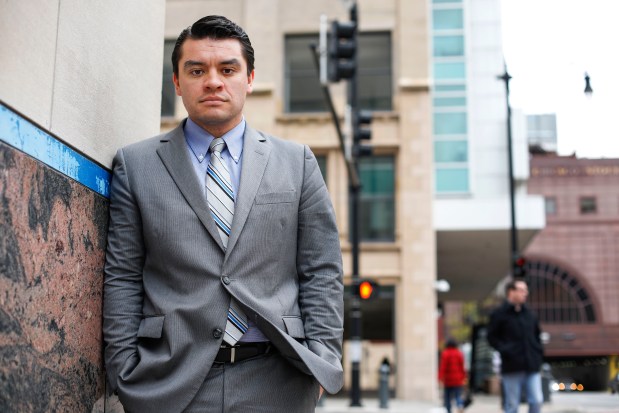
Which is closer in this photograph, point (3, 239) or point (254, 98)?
point (3, 239)

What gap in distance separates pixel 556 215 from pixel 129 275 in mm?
84579

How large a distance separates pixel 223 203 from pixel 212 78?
17.1 inches

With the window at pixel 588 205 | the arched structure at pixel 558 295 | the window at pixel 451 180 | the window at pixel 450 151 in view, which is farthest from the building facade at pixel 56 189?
the window at pixel 588 205

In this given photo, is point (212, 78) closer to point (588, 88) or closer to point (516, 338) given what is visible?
point (516, 338)

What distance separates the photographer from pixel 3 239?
86.7 inches

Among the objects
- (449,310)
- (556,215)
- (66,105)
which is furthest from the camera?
(449,310)

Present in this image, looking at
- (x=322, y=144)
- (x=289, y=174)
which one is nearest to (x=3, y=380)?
(x=289, y=174)

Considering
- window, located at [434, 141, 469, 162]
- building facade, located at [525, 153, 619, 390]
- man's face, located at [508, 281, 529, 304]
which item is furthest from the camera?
building facade, located at [525, 153, 619, 390]

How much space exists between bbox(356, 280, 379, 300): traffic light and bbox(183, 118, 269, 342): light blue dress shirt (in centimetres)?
1515

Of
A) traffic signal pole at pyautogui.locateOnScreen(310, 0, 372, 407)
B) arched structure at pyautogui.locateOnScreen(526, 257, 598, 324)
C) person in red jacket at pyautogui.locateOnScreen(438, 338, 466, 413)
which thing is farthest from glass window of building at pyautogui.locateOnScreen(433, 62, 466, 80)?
arched structure at pyautogui.locateOnScreen(526, 257, 598, 324)

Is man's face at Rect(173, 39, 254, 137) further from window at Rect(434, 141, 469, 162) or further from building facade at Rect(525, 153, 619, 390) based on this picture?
building facade at Rect(525, 153, 619, 390)

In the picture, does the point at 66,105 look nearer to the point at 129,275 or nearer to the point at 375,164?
the point at 129,275

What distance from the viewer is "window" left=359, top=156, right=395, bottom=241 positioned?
88.9 ft

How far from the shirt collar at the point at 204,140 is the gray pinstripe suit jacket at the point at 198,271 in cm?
5
